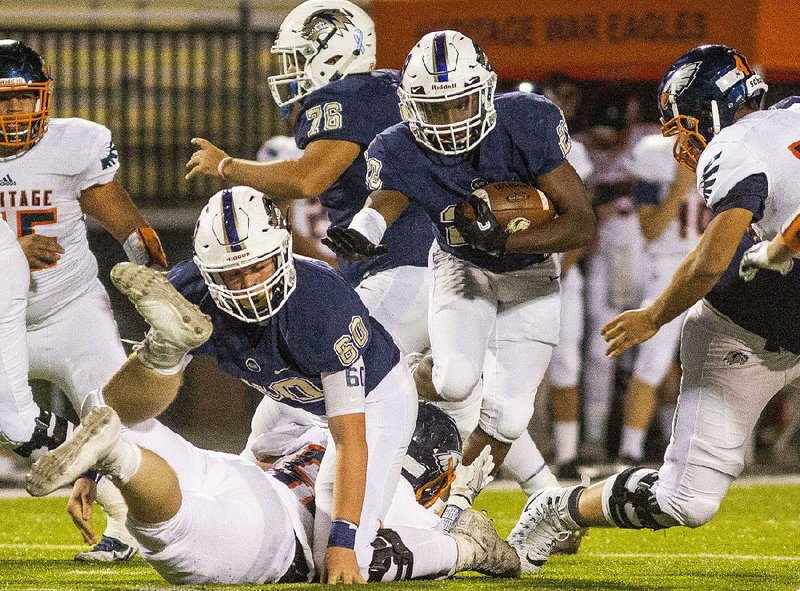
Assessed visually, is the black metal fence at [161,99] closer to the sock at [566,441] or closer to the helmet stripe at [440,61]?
the sock at [566,441]

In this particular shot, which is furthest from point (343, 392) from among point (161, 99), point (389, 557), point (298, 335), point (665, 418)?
point (161, 99)

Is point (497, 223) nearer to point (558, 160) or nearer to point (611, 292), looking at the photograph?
point (558, 160)

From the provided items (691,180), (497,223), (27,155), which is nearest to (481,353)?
(497,223)

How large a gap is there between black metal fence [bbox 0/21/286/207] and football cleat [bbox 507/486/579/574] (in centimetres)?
488

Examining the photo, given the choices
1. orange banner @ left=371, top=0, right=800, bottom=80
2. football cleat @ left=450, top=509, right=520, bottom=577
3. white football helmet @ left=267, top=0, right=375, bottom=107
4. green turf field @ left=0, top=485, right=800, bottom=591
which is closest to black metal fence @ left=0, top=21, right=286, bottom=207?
orange banner @ left=371, top=0, right=800, bottom=80

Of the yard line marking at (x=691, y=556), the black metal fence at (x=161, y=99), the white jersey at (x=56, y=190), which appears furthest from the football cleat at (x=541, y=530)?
the black metal fence at (x=161, y=99)

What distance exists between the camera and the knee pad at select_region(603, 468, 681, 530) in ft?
13.8

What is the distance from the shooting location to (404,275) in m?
5.00

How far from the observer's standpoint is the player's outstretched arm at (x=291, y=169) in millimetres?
4789

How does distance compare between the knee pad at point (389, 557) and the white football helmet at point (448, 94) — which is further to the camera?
the white football helmet at point (448, 94)

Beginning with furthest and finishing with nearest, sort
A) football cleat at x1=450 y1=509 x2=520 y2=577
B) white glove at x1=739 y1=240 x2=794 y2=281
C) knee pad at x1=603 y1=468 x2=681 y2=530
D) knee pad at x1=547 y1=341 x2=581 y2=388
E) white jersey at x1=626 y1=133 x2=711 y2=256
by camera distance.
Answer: white jersey at x1=626 y1=133 x2=711 y2=256, knee pad at x1=547 y1=341 x2=581 y2=388, knee pad at x1=603 y1=468 x2=681 y2=530, football cleat at x1=450 y1=509 x2=520 y2=577, white glove at x1=739 y1=240 x2=794 y2=281

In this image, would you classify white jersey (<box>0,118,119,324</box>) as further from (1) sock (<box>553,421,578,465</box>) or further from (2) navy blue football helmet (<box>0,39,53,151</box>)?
(1) sock (<box>553,421,578,465</box>)

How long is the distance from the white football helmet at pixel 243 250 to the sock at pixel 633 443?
366 cm

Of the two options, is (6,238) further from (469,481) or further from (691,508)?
(691,508)
